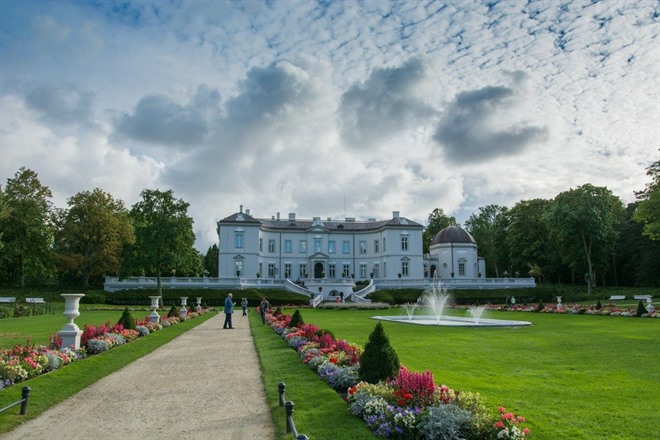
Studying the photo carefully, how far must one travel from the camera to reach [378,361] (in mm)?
8875

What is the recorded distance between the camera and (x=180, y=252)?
4916 cm

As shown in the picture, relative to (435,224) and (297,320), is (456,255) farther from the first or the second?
(297,320)

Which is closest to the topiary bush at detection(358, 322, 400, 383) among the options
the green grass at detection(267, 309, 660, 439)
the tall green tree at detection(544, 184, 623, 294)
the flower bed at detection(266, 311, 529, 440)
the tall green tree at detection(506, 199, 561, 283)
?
the flower bed at detection(266, 311, 529, 440)

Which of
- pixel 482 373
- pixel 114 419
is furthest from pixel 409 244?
pixel 114 419

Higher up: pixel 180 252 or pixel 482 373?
pixel 180 252

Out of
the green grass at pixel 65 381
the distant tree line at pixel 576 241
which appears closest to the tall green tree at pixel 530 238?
the distant tree line at pixel 576 241

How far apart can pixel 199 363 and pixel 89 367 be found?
8.49 ft

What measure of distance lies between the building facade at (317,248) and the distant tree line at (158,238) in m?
5.30

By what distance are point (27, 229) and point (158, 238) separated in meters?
13.9

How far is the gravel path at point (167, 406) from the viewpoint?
717cm

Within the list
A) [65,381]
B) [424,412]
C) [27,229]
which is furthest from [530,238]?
[424,412]

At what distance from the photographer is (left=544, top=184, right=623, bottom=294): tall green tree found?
56.7 meters

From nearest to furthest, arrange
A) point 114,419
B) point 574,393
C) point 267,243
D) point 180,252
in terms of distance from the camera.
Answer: point 114,419 → point 574,393 → point 180,252 → point 267,243

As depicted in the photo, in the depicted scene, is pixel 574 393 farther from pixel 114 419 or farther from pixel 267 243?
pixel 267 243
